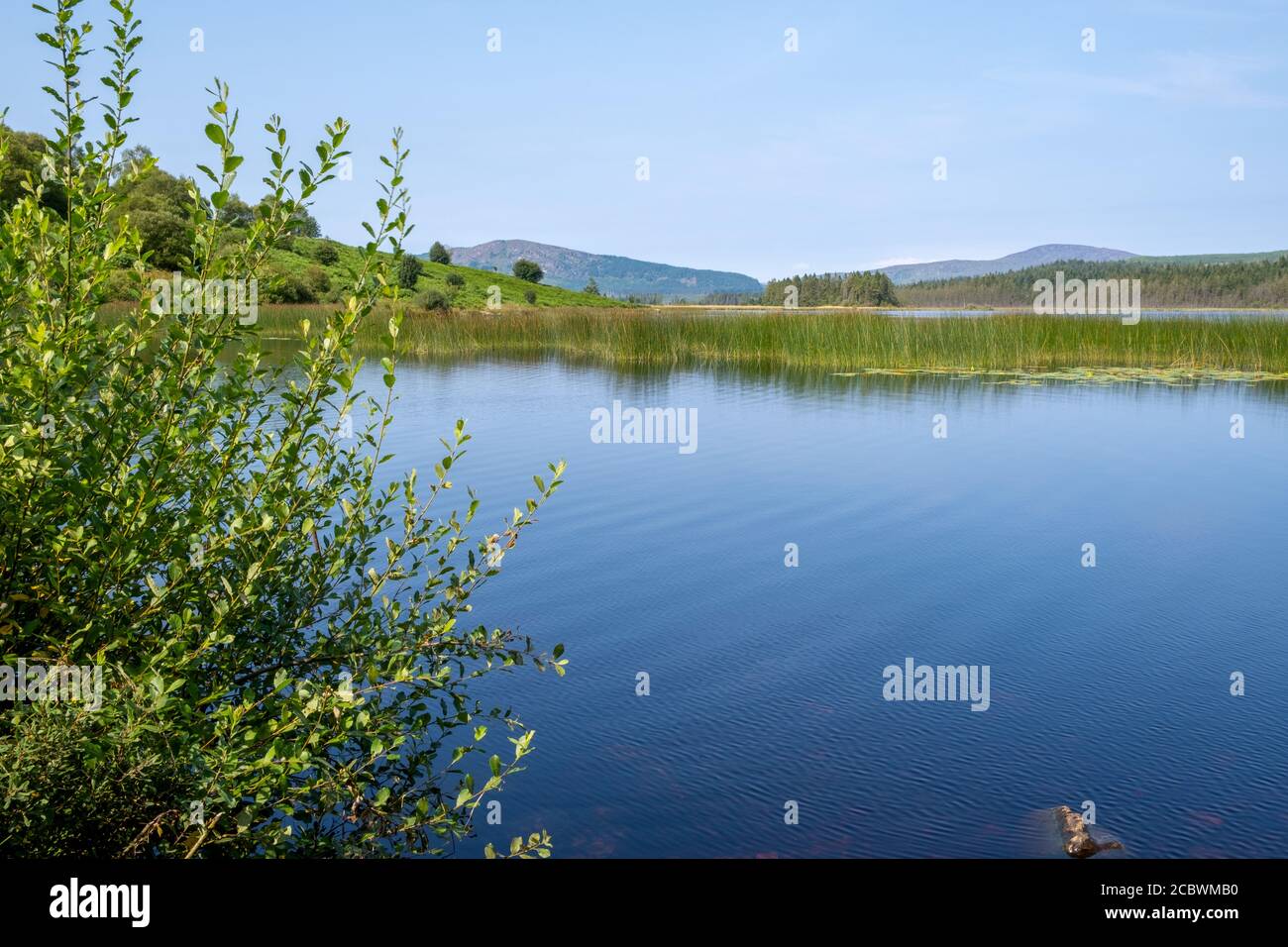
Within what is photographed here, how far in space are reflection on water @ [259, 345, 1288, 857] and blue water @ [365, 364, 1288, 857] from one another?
3 cm

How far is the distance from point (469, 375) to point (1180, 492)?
63.8ft

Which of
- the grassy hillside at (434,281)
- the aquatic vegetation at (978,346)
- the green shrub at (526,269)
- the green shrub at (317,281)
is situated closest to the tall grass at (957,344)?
the aquatic vegetation at (978,346)

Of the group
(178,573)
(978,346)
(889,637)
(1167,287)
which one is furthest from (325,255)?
(1167,287)

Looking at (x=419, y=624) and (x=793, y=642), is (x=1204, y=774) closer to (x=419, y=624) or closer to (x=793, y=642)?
(x=793, y=642)

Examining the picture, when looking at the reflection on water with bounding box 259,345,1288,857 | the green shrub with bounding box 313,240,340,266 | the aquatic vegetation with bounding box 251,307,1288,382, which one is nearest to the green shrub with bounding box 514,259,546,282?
the green shrub with bounding box 313,240,340,266

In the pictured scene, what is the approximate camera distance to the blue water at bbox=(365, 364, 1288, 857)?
18.1ft

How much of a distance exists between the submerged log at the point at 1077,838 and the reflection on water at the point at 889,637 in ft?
0.38

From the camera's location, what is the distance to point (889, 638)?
27.1 feet

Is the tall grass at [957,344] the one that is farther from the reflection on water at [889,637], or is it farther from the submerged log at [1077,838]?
the submerged log at [1077,838]

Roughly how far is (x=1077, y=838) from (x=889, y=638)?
3142 millimetres

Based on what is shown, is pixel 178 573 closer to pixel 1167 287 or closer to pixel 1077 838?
pixel 1077 838

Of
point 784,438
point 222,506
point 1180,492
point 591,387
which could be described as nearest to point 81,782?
point 222,506

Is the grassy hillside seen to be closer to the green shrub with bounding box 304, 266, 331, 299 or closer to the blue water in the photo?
the green shrub with bounding box 304, 266, 331, 299
